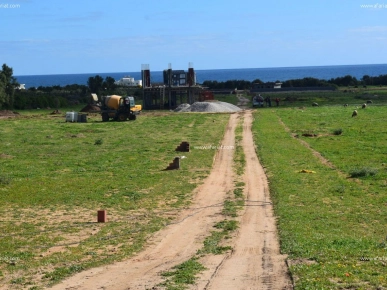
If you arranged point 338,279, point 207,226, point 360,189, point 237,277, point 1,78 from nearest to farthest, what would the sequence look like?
point 338,279 < point 237,277 < point 207,226 < point 360,189 < point 1,78

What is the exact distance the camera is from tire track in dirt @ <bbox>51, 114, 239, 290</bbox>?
393 inches

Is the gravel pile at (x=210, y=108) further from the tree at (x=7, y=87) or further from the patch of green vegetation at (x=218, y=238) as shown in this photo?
the patch of green vegetation at (x=218, y=238)

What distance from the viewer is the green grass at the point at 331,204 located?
9.74 m

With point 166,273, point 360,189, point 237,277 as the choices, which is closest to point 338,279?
point 237,277

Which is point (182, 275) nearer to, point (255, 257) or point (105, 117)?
point (255, 257)

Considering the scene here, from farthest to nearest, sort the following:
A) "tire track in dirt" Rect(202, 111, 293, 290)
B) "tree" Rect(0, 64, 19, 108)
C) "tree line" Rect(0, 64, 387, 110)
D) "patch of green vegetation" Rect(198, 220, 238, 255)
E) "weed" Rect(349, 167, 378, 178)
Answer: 1. "tree line" Rect(0, 64, 387, 110)
2. "tree" Rect(0, 64, 19, 108)
3. "weed" Rect(349, 167, 378, 178)
4. "patch of green vegetation" Rect(198, 220, 238, 255)
5. "tire track in dirt" Rect(202, 111, 293, 290)

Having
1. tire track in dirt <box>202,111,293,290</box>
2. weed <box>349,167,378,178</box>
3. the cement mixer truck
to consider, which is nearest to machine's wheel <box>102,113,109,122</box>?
the cement mixer truck

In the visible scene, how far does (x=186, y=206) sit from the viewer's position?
1702 centimetres

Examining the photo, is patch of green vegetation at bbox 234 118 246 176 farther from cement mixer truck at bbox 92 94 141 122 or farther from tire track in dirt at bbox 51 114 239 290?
cement mixer truck at bbox 92 94 141 122

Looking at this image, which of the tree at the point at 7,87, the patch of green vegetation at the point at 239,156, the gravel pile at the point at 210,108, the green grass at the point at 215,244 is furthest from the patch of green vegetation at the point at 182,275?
the tree at the point at 7,87

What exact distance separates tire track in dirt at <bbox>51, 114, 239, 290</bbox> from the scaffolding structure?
48044 millimetres

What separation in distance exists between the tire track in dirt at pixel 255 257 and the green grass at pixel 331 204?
0.80ft

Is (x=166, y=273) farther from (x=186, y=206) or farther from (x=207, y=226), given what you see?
(x=186, y=206)

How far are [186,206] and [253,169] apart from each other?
6.87 m
